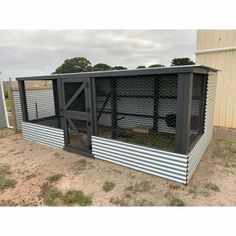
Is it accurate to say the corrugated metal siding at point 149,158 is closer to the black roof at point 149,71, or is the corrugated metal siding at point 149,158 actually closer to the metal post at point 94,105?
the metal post at point 94,105

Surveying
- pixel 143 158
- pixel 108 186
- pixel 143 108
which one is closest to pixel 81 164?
pixel 108 186

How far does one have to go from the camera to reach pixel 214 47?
270 inches

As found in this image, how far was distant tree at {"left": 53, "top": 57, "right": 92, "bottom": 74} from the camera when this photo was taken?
2862 centimetres

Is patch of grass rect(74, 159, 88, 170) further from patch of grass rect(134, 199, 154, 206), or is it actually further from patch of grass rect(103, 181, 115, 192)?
patch of grass rect(134, 199, 154, 206)

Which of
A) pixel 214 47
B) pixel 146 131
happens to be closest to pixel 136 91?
pixel 146 131

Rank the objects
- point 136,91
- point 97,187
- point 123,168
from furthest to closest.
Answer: point 136,91 → point 123,168 → point 97,187

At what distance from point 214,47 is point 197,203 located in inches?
242

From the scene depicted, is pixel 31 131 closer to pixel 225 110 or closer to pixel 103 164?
pixel 103 164

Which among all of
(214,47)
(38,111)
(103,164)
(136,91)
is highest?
(214,47)

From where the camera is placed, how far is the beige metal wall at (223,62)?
6.55 m

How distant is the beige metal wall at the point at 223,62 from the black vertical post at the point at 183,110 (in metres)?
4.96

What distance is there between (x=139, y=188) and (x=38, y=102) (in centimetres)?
546
